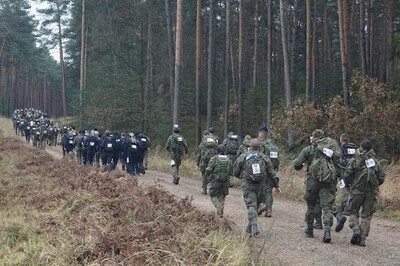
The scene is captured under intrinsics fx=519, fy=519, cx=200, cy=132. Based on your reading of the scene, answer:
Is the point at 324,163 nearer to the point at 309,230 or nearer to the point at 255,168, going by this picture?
the point at 255,168

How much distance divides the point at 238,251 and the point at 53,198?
5604mm

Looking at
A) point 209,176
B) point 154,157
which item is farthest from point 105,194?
point 154,157

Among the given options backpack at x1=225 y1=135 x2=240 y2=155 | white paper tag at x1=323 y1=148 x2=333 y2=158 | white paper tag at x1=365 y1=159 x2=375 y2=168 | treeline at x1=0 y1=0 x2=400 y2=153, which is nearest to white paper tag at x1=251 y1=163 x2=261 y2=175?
white paper tag at x1=323 y1=148 x2=333 y2=158

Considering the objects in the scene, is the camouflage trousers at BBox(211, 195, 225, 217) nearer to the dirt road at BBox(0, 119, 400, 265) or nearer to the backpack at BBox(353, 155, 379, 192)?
the dirt road at BBox(0, 119, 400, 265)

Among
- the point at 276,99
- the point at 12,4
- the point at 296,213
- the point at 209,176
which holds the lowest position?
the point at 296,213

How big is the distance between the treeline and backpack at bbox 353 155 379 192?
1096 cm

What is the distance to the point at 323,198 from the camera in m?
9.98

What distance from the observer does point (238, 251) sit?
714cm

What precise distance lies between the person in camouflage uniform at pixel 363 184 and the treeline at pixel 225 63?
10921 millimetres

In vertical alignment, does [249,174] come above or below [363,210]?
above

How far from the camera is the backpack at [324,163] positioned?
388 inches

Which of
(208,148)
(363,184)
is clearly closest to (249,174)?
(363,184)

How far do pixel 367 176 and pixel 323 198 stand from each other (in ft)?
3.02

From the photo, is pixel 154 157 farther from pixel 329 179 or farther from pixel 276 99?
pixel 329 179
